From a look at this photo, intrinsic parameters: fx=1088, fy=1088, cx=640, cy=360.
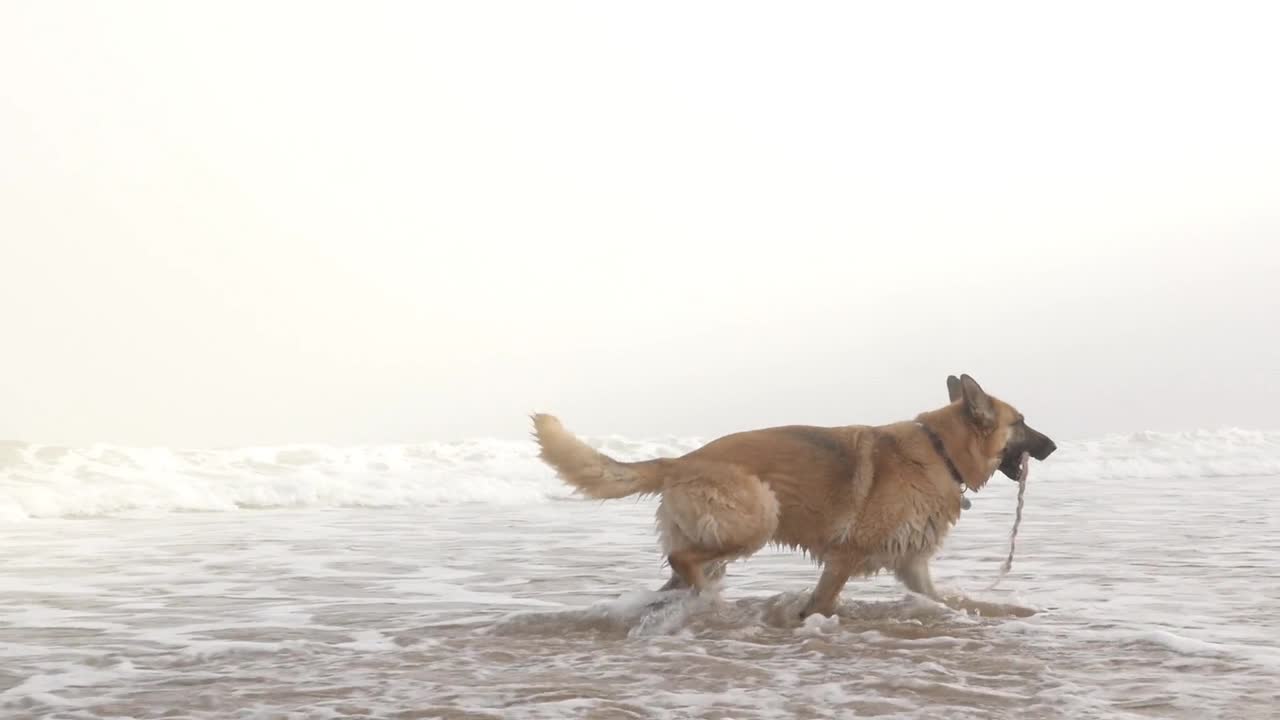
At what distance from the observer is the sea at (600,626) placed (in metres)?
4.36

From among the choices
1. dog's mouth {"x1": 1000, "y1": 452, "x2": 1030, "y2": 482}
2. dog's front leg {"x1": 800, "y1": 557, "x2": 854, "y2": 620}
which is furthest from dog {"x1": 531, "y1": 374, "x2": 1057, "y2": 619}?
dog's mouth {"x1": 1000, "y1": 452, "x2": 1030, "y2": 482}

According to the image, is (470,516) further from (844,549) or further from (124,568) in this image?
(844,549)

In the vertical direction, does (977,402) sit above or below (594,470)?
above

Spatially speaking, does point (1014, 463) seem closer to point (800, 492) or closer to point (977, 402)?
point (977, 402)

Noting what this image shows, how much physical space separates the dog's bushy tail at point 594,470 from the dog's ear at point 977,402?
78.7 inches

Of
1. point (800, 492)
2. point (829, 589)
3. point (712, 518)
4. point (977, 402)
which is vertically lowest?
point (829, 589)

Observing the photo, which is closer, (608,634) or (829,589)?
(608,634)

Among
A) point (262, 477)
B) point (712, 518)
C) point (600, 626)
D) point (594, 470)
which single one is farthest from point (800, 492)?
point (262, 477)

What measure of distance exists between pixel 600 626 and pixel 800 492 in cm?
141

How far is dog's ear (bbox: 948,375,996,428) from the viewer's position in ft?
22.3

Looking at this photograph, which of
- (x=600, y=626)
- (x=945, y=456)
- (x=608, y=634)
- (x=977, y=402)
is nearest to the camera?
(x=608, y=634)

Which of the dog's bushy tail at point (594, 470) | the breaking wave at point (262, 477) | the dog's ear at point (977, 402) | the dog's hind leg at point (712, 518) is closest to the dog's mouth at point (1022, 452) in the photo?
the dog's ear at point (977, 402)

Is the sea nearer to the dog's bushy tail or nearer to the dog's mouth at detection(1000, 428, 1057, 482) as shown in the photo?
the dog's bushy tail

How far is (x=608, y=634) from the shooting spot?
19.8ft
